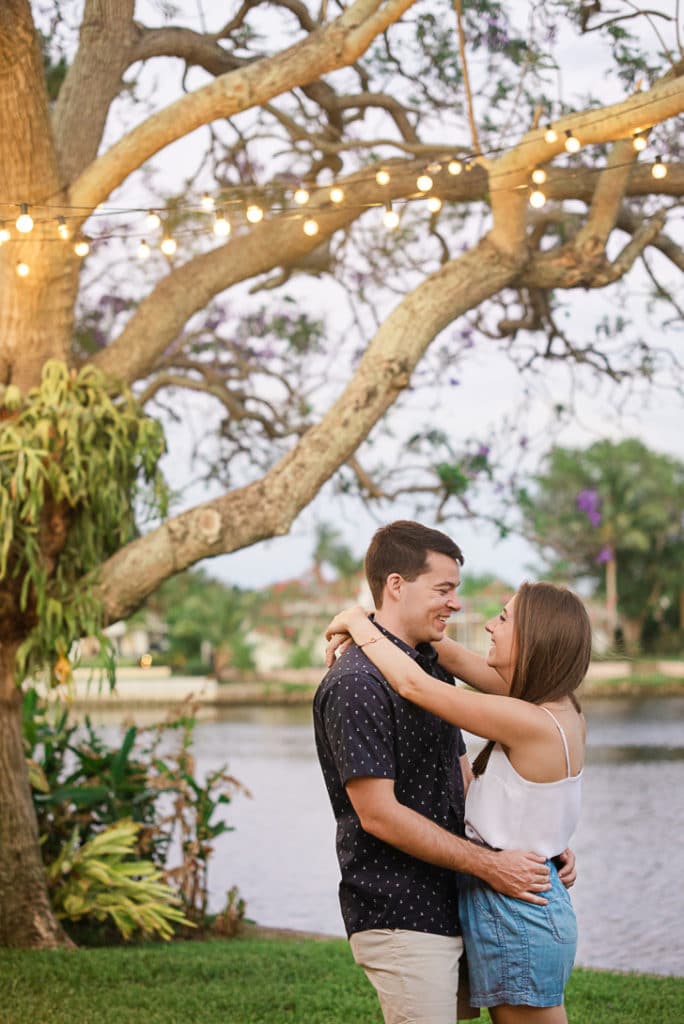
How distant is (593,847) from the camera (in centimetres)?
1274

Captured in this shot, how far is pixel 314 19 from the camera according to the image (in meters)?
7.25

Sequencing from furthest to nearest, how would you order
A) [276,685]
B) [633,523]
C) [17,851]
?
[633,523]
[276,685]
[17,851]

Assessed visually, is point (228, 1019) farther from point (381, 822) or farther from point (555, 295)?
point (555, 295)

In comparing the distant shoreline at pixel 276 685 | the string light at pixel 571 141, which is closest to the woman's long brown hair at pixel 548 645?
the string light at pixel 571 141

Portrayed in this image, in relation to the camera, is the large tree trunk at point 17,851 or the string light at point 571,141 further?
the large tree trunk at point 17,851

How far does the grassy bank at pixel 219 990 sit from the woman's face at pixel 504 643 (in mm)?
2619

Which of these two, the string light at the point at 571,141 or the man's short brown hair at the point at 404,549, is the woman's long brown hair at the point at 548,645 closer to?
the man's short brown hair at the point at 404,549

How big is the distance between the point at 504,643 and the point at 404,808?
373 mm

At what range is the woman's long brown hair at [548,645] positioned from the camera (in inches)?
94.8

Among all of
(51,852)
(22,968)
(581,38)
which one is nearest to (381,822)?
(22,968)

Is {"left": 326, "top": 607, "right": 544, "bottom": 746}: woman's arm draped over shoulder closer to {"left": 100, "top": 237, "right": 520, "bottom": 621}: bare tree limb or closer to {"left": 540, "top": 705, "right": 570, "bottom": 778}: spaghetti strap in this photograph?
{"left": 540, "top": 705, "right": 570, "bottom": 778}: spaghetti strap

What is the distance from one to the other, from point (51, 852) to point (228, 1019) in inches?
101

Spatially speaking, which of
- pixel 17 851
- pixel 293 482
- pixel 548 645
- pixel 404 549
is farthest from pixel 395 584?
pixel 17 851

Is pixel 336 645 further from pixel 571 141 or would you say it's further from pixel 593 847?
pixel 593 847
